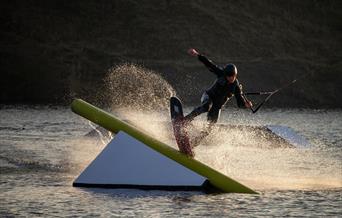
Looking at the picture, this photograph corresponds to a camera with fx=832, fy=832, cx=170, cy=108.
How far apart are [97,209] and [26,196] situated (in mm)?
2272

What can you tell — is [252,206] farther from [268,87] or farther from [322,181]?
[268,87]

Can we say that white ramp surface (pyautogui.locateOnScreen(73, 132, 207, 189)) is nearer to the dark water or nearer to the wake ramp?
the wake ramp

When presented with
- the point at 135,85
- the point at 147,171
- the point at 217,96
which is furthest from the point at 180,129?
the point at 135,85

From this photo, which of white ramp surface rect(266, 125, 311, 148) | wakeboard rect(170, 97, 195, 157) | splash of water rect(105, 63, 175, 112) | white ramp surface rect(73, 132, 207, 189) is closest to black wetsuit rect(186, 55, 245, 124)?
wakeboard rect(170, 97, 195, 157)

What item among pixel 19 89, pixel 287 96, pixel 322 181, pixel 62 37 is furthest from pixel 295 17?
pixel 322 181

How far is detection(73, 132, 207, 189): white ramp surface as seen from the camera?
18.8 meters

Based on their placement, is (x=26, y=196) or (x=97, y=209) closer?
(x=97, y=209)

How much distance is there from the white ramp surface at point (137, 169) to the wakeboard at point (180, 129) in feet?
2.72

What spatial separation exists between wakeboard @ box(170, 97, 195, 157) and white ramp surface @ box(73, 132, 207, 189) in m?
0.83

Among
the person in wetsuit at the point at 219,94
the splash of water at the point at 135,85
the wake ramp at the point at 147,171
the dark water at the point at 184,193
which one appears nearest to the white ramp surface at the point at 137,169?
the wake ramp at the point at 147,171

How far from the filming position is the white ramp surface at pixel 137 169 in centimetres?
1881

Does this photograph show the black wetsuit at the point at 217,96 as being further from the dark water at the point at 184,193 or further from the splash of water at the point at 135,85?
the splash of water at the point at 135,85

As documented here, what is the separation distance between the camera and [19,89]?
5399 inches

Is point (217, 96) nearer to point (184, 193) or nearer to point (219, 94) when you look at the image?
point (219, 94)
